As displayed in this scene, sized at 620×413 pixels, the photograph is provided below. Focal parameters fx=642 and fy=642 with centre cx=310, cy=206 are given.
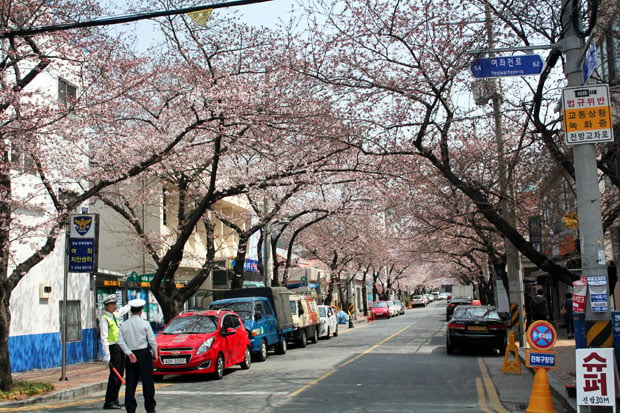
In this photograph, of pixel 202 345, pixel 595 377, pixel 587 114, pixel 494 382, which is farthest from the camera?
pixel 202 345

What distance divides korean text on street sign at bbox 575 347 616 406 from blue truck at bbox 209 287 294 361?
12000mm

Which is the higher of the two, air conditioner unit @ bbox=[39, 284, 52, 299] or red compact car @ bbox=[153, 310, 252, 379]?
air conditioner unit @ bbox=[39, 284, 52, 299]

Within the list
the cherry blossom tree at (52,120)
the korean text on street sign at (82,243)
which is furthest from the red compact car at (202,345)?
the cherry blossom tree at (52,120)

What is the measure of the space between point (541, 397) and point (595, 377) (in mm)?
934

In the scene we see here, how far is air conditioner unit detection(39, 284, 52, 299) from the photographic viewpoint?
60.0 ft

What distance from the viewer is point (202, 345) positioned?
1477 centimetres

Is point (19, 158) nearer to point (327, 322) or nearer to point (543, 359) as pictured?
point (543, 359)

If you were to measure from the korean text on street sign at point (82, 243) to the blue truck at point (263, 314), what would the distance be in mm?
5516

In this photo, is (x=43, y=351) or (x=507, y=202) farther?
(x=43, y=351)

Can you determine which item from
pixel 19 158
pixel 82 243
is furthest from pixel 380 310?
pixel 19 158

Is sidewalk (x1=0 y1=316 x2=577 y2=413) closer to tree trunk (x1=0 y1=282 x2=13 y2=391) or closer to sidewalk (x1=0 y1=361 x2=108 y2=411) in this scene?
sidewalk (x1=0 y1=361 x2=108 y2=411)

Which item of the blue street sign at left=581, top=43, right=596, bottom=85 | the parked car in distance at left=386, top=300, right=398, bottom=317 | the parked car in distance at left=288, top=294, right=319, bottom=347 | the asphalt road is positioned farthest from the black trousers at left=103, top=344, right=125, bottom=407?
the parked car in distance at left=386, top=300, right=398, bottom=317

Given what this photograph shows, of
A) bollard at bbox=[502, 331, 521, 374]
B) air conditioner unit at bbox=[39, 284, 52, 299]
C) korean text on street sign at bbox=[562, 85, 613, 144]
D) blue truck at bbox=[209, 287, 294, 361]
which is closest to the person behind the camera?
korean text on street sign at bbox=[562, 85, 613, 144]

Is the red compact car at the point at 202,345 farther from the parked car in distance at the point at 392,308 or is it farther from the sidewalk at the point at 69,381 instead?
the parked car in distance at the point at 392,308
